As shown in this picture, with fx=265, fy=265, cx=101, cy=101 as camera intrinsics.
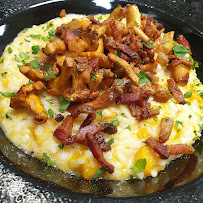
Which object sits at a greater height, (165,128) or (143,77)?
(143,77)

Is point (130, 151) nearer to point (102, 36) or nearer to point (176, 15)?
point (102, 36)

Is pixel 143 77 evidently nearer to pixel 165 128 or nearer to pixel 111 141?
pixel 165 128

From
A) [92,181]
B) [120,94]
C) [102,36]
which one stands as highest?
[102,36]

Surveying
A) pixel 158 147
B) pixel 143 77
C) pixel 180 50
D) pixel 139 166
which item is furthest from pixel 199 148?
pixel 180 50

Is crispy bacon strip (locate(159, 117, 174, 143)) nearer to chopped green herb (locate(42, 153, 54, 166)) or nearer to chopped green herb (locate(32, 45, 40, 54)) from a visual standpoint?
chopped green herb (locate(42, 153, 54, 166))

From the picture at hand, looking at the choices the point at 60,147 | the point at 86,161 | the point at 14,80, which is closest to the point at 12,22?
the point at 14,80

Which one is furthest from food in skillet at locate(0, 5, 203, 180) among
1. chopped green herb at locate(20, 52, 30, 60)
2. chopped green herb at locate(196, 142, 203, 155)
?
chopped green herb at locate(196, 142, 203, 155)
